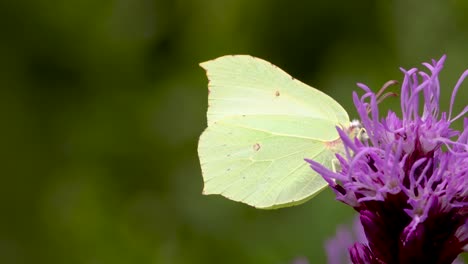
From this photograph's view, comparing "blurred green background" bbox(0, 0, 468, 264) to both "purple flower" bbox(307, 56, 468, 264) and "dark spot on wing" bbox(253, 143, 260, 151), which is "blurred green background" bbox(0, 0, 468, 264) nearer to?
"dark spot on wing" bbox(253, 143, 260, 151)

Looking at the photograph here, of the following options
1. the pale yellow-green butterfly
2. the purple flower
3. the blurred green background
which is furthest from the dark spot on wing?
the blurred green background

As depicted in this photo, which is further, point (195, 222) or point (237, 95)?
point (195, 222)

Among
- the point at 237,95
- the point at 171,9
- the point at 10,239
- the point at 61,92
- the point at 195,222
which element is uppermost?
the point at 237,95

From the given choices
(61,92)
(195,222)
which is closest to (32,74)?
(61,92)

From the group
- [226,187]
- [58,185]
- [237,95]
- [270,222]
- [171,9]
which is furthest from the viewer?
[171,9]

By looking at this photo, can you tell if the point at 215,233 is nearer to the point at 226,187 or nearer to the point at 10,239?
the point at 10,239

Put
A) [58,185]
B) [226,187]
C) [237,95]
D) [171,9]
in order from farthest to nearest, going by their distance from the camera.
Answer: [171,9] < [58,185] < [237,95] < [226,187]
